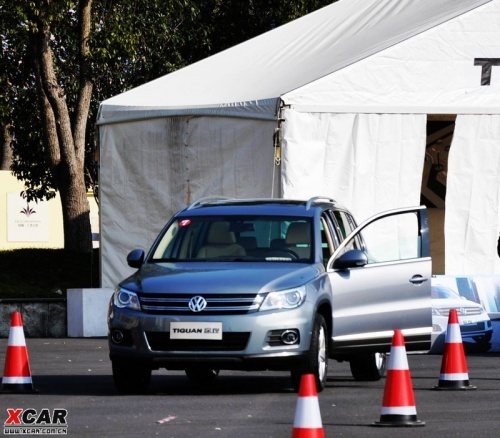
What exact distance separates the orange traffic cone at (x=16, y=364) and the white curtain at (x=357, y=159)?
737 cm

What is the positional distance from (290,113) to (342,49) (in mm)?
2382

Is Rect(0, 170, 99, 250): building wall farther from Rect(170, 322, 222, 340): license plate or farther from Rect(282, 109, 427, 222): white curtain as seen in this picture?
Rect(170, 322, 222, 340): license plate

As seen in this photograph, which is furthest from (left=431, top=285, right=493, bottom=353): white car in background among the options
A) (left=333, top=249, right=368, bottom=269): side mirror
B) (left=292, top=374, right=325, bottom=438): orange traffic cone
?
(left=292, top=374, right=325, bottom=438): orange traffic cone

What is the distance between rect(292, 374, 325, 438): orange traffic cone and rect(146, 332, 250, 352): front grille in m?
4.73

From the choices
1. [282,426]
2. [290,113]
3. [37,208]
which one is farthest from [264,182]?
[37,208]

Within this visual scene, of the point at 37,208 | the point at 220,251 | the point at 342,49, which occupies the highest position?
the point at 342,49

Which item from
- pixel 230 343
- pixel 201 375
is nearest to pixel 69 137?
pixel 201 375

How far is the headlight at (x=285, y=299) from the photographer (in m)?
12.2

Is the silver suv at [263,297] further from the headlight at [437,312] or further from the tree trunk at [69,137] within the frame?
the tree trunk at [69,137]

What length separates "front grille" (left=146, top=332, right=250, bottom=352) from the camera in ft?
39.8

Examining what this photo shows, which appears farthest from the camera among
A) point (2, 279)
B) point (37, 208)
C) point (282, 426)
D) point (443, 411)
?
point (37, 208)

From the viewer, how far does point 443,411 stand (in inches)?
448

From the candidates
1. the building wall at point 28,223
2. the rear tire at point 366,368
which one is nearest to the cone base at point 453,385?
the rear tire at point 366,368

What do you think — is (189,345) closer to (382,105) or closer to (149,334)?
(149,334)
